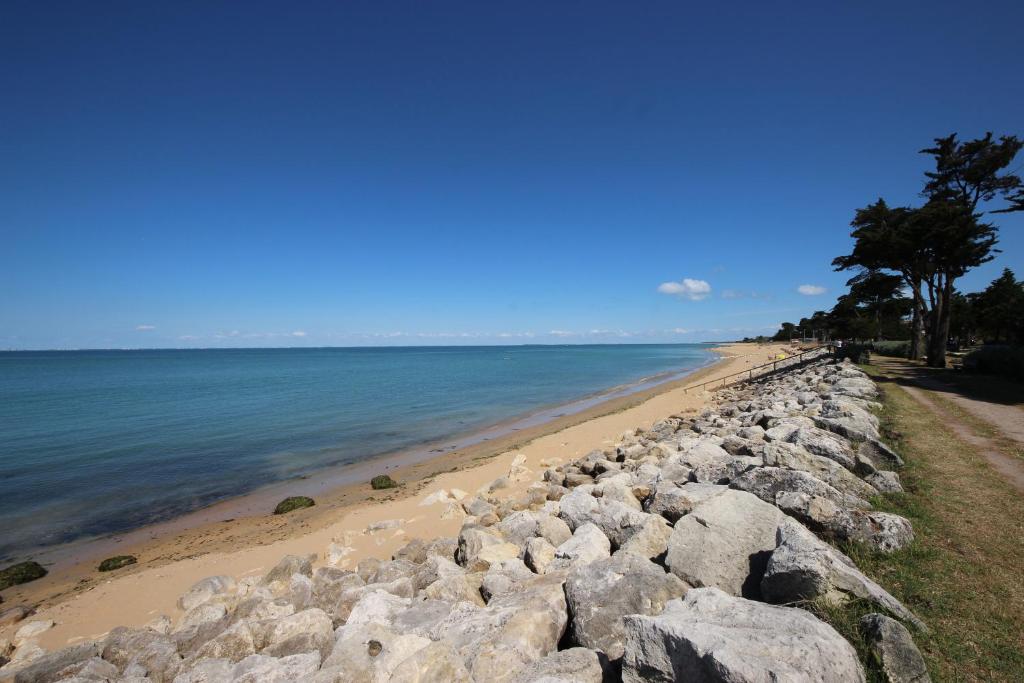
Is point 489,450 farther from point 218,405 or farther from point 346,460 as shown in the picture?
point 218,405

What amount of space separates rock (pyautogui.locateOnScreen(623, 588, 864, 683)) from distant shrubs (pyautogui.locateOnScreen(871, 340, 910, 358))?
45.4 metres

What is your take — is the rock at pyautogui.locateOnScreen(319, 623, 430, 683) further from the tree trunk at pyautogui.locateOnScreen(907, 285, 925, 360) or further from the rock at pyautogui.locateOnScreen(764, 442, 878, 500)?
the tree trunk at pyautogui.locateOnScreen(907, 285, 925, 360)

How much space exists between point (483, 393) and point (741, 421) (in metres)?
29.0

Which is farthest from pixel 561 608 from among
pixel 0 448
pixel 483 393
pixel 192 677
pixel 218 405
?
pixel 218 405

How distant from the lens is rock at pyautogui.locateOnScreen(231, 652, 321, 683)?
484 cm

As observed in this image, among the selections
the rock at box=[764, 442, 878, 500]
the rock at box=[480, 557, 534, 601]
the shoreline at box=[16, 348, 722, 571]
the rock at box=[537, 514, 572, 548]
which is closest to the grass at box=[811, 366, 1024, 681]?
the rock at box=[764, 442, 878, 500]

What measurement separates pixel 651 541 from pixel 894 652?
2.99 meters

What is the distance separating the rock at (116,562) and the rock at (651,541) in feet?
40.6

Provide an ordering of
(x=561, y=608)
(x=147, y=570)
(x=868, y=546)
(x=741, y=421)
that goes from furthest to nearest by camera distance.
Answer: (x=741, y=421) < (x=147, y=570) < (x=868, y=546) < (x=561, y=608)

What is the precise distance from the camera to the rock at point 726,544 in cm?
512

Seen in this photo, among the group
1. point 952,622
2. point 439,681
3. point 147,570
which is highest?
point 952,622

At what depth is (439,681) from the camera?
4.21 metres

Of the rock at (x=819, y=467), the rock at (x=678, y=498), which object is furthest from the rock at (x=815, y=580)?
the rock at (x=819, y=467)

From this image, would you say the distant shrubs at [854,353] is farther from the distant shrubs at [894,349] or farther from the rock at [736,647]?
the rock at [736,647]
